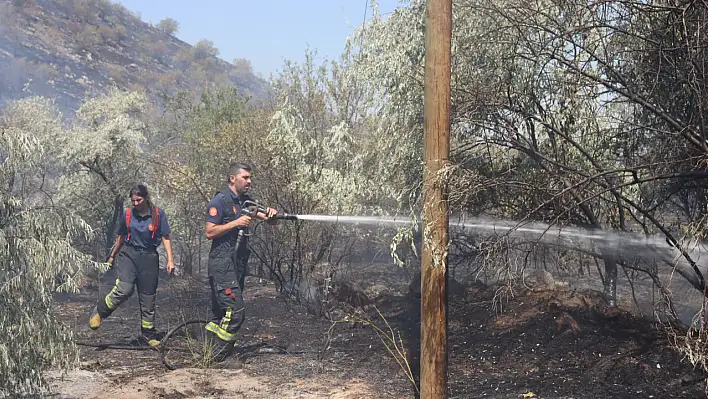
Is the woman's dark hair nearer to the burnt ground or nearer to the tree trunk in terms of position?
the burnt ground

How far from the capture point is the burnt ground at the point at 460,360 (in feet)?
19.1

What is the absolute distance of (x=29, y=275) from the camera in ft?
14.5

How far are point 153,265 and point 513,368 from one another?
3.97 m

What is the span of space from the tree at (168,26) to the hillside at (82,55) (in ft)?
12.5

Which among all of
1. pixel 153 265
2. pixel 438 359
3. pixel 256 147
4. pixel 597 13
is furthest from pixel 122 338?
pixel 597 13

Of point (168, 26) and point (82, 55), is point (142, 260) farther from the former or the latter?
point (168, 26)

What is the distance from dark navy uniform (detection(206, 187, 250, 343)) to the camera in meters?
6.94

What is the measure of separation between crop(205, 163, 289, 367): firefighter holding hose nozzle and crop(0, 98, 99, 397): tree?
2271mm

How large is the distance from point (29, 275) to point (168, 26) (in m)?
69.5

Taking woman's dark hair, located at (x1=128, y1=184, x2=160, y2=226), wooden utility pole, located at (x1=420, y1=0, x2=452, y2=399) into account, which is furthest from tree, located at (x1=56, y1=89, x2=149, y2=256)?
wooden utility pole, located at (x1=420, y1=0, x2=452, y2=399)

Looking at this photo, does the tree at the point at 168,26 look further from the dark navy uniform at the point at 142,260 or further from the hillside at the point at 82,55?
the dark navy uniform at the point at 142,260

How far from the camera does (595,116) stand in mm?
6570

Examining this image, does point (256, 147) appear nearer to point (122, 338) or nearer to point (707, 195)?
point (122, 338)

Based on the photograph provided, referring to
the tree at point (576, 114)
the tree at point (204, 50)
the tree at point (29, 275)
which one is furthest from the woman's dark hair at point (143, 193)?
the tree at point (204, 50)
